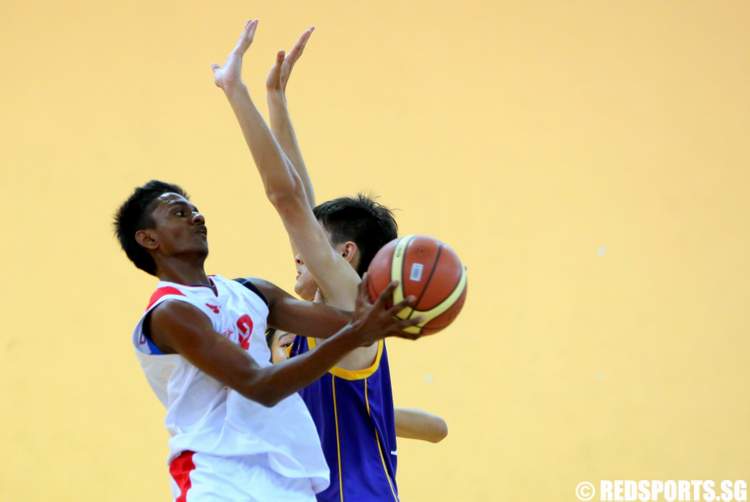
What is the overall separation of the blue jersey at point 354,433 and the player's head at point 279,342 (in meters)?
0.40

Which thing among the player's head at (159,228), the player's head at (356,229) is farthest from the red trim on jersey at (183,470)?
the player's head at (356,229)

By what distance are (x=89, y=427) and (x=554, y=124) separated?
271cm

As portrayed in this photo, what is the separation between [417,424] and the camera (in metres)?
3.25

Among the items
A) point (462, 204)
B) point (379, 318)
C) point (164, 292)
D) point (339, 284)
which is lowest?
point (379, 318)

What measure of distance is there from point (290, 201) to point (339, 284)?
0.75ft

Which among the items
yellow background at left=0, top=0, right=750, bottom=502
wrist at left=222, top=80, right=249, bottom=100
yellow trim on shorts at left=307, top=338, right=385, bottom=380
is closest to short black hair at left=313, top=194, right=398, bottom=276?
yellow trim on shorts at left=307, top=338, right=385, bottom=380

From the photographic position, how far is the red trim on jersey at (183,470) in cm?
220

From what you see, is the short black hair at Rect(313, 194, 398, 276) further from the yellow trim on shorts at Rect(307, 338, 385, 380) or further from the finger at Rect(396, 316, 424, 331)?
the finger at Rect(396, 316, 424, 331)

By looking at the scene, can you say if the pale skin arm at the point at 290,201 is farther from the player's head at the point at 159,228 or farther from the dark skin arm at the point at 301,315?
the player's head at the point at 159,228

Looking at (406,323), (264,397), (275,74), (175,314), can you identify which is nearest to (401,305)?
(406,323)

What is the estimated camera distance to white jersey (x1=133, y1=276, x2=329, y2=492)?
2.22 m

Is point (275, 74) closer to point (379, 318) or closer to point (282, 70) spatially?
point (282, 70)

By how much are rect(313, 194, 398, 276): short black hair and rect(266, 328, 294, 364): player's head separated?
15.4 inches

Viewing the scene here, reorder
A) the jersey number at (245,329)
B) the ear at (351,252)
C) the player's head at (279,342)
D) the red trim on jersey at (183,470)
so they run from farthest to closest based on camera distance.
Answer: the player's head at (279,342) < the ear at (351,252) < the jersey number at (245,329) < the red trim on jersey at (183,470)
